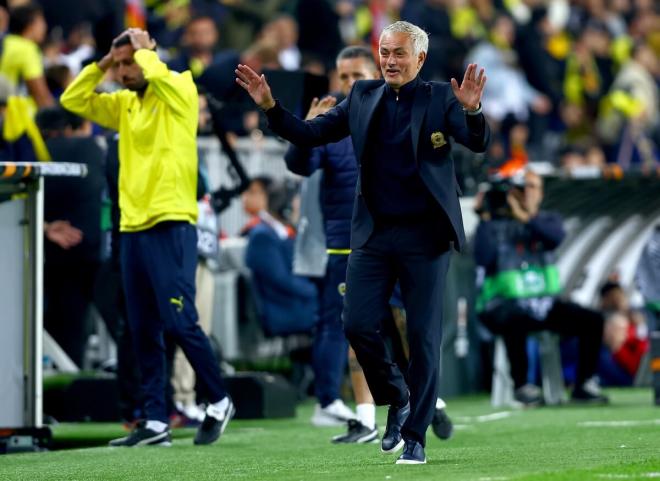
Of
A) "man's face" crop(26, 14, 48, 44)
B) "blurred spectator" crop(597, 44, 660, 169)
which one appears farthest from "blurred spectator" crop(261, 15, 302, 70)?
"blurred spectator" crop(597, 44, 660, 169)

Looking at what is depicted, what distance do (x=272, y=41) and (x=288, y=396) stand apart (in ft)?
18.5

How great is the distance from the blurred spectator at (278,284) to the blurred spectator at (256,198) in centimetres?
15

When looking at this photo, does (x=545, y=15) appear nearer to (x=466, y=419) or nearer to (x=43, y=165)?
(x=466, y=419)

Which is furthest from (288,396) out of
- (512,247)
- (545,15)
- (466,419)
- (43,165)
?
(545,15)

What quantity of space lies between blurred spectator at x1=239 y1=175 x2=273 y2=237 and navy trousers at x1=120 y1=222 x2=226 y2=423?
5589mm

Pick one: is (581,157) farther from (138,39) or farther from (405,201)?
(405,201)

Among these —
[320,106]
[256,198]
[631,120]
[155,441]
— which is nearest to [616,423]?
[155,441]

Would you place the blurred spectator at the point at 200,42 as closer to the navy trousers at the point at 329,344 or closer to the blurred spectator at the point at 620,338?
the blurred spectator at the point at 620,338

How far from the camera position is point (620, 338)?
17750mm

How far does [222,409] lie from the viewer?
10797mm

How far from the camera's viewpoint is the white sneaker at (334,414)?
1221cm

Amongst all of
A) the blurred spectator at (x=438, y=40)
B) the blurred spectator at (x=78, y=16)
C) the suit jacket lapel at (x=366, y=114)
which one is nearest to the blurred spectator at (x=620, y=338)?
the blurred spectator at (x=438, y=40)

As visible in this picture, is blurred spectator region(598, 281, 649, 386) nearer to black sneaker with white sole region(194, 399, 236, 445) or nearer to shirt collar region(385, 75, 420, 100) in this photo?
black sneaker with white sole region(194, 399, 236, 445)

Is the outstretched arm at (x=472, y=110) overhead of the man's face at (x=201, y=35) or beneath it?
beneath
